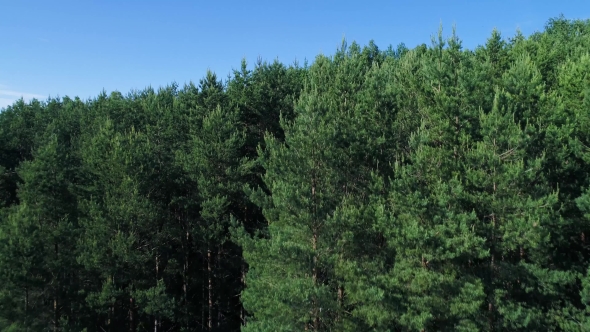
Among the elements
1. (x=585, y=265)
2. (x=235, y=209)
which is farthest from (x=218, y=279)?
(x=585, y=265)

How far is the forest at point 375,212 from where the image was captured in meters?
12.2

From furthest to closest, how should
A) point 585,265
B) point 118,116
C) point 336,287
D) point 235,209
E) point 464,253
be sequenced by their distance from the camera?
point 118,116
point 235,209
point 336,287
point 585,265
point 464,253

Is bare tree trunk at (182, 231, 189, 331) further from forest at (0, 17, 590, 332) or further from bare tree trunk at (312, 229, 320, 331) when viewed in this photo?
bare tree trunk at (312, 229, 320, 331)

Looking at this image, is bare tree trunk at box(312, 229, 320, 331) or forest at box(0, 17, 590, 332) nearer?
forest at box(0, 17, 590, 332)

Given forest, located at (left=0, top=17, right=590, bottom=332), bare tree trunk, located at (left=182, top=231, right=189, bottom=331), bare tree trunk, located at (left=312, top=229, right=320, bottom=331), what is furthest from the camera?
bare tree trunk, located at (left=182, top=231, right=189, bottom=331)

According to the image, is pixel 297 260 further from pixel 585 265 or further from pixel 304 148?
pixel 585 265

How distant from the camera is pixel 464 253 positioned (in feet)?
39.7

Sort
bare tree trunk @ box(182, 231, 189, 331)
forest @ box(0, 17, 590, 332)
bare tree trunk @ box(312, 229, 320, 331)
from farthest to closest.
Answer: bare tree trunk @ box(182, 231, 189, 331)
bare tree trunk @ box(312, 229, 320, 331)
forest @ box(0, 17, 590, 332)

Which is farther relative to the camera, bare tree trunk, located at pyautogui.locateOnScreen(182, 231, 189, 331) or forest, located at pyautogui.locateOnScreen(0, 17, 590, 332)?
bare tree trunk, located at pyautogui.locateOnScreen(182, 231, 189, 331)

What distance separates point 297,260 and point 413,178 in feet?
14.7

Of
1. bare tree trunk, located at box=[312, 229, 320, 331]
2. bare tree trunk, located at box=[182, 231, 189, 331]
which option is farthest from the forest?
bare tree trunk, located at box=[182, 231, 189, 331]

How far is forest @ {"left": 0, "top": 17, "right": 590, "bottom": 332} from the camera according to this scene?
12203mm

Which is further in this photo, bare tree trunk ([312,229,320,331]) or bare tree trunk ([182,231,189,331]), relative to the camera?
bare tree trunk ([182,231,189,331])

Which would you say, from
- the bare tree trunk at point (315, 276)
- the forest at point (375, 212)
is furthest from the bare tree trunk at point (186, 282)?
the bare tree trunk at point (315, 276)
